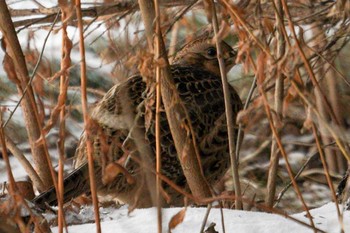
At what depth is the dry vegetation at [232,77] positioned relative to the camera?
2.32 metres

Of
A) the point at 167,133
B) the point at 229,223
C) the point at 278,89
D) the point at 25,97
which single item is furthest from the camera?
the point at 167,133

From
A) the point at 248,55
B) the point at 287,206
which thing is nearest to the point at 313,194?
the point at 287,206

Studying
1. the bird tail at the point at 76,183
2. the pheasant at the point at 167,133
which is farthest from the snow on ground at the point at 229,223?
the pheasant at the point at 167,133

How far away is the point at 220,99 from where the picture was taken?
4.76m

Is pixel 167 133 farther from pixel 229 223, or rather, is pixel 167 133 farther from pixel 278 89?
pixel 229 223

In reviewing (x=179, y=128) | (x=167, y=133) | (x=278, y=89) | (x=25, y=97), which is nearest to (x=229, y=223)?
(x=179, y=128)

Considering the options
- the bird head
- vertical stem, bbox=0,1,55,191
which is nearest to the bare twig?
vertical stem, bbox=0,1,55,191

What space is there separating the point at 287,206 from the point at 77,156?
161cm

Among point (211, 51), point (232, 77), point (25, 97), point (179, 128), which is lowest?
point (179, 128)

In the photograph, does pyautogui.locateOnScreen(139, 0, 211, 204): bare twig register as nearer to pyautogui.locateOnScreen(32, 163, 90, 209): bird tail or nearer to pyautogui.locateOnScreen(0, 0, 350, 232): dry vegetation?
pyautogui.locateOnScreen(0, 0, 350, 232): dry vegetation

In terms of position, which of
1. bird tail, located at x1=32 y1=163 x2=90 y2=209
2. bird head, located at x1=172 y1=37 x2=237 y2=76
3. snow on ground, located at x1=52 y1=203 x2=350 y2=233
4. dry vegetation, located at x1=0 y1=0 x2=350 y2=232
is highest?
bird head, located at x1=172 y1=37 x2=237 y2=76

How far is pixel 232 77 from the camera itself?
6160 millimetres

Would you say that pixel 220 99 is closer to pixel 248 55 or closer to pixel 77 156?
pixel 77 156

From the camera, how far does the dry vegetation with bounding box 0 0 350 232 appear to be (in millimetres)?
2320
